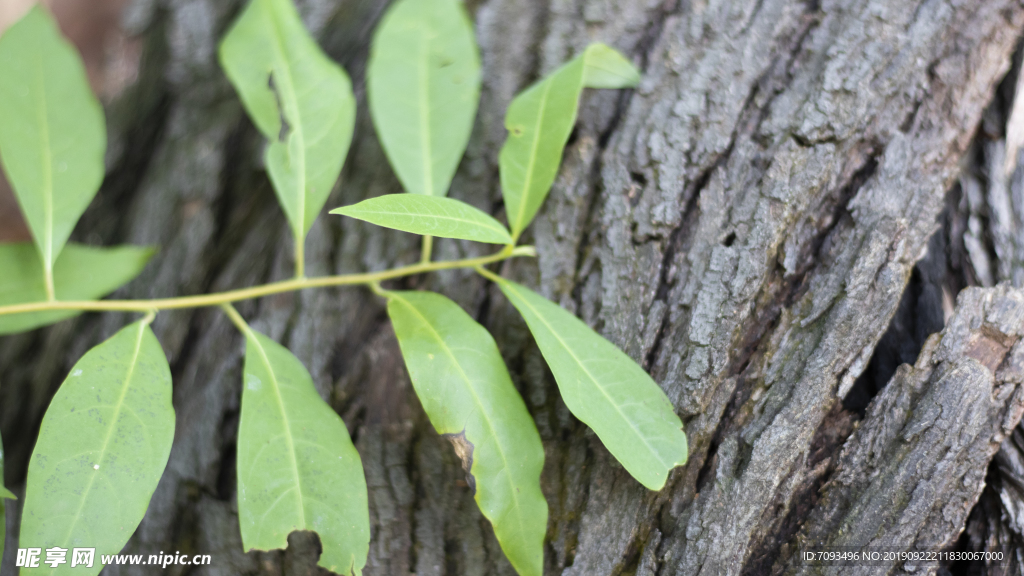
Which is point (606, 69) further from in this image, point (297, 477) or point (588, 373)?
point (297, 477)

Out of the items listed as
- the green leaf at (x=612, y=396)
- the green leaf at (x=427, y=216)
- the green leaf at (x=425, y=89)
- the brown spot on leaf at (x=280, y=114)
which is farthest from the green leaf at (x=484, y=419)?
the brown spot on leaf at (x=280, y=114)

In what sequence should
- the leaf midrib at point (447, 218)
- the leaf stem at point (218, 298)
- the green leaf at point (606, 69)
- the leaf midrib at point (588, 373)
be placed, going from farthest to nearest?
1. the green leaf at point (606, 69)
2. the leaf stem at point (218, 298)
3. the leaf midrib at point (588, 373)
4. the leaf midrib at point (447, 218)

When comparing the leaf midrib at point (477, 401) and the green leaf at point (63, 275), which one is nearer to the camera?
the leaf midrib at point (477, 401)

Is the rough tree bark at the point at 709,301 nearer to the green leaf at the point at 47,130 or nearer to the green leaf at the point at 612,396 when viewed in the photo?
the green leaf at the point at 612,396

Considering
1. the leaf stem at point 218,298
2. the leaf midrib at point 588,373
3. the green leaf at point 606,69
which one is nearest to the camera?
the leaf midrib at point 588,373

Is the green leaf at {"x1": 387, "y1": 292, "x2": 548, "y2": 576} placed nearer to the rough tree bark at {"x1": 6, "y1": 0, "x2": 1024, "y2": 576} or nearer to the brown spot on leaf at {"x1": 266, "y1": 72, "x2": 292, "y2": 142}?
the rough tree bark at {"x1": 6, "y1": 0, "x2": 1024, "y2": 576}

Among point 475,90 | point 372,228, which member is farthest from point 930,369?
point 372,228

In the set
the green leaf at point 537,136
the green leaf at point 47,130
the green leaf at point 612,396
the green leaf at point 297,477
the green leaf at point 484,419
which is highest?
the green leaf at point 537,136

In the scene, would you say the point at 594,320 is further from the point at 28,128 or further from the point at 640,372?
the point at 28,128
